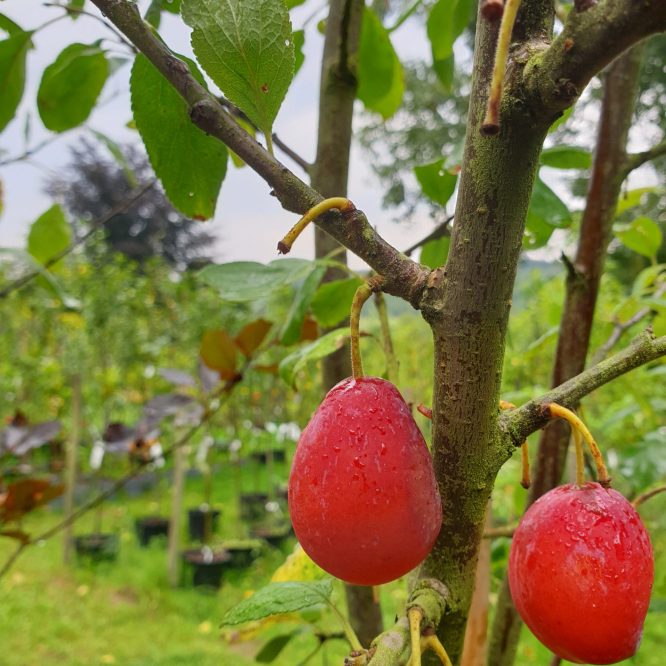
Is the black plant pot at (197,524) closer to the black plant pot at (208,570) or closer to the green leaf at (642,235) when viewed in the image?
the black plant pot at (208,570)

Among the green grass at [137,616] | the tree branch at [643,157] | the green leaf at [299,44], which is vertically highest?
the green leaf at [299,44]

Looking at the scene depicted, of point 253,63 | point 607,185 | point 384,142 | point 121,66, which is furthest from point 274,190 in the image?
point 384,142

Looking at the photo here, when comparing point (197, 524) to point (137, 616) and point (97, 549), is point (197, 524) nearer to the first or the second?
point (97, 549)

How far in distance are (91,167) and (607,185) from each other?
10.9 metres

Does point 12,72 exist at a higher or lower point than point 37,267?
higher

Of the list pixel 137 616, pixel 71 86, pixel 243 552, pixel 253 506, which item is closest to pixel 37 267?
pixel 71 86

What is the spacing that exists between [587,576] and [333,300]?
1.29ft

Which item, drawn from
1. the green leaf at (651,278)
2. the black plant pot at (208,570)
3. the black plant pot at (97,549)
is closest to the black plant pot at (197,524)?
the black plant pot at (97,549)

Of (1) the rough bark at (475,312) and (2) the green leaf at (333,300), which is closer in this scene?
(1) the rough bark at (475,312)

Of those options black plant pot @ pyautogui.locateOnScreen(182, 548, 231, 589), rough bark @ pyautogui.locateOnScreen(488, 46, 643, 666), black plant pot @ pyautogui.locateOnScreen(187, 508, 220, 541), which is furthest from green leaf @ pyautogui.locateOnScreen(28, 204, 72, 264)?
black plant pot @ pyautogui.locateOnScreen(187, 508, 220, 541)

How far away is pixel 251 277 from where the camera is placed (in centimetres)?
58

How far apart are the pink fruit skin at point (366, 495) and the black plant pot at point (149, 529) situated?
13.1 ft

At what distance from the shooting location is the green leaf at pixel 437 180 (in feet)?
1.95

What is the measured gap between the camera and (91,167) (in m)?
10.5
